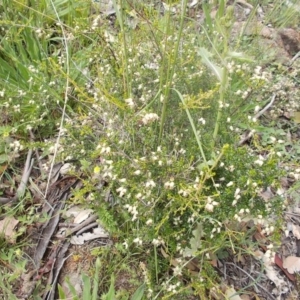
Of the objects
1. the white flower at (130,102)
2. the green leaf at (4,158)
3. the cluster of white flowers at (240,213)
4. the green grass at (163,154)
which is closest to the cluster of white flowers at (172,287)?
the green grass at (163,154)

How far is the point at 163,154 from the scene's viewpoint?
132cm

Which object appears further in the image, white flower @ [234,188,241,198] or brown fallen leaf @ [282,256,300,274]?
brown fallen leaf @ [282,256,300,274]

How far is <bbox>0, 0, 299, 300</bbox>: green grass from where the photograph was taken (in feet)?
4.20

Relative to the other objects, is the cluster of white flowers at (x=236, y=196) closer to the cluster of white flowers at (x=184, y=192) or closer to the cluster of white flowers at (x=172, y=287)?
the cluster of white flowers at (x=184, y=192)

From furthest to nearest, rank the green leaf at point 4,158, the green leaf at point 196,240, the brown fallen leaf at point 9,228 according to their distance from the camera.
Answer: the green leaf at point 4,158 < the brown fallen leaf at point 9,228 < the green leaf at point 196,240

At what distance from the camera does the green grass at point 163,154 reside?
4.20ft

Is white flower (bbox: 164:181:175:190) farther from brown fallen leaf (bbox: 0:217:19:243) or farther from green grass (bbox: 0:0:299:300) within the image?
brown fallen leaf (bbox: 0:217:19:243)

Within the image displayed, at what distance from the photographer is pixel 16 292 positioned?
1554mm

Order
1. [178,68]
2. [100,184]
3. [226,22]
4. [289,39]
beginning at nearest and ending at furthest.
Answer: [226,22], [178,68], [100,184], [289,39]

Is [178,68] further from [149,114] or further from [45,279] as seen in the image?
[45,279]

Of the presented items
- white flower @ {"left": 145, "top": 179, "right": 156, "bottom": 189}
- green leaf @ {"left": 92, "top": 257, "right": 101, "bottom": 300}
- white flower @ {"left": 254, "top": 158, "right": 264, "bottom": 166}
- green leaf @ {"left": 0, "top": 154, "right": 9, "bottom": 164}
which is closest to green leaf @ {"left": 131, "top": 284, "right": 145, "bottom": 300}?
green leaf @ {"left": 92, "top": 257, "right": 101, "bottom": 300}

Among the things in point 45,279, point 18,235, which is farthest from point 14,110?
point 45,279

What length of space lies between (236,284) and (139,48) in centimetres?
102

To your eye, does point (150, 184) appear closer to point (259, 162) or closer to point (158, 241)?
point (158, 241)
